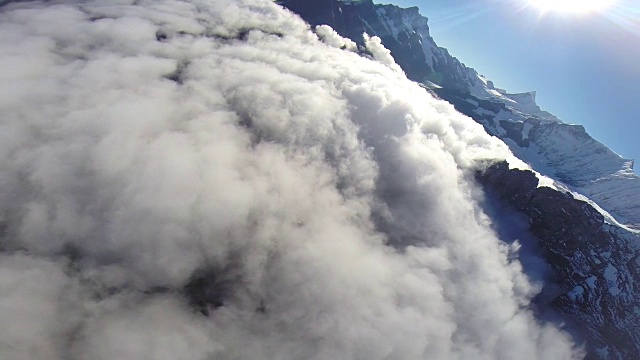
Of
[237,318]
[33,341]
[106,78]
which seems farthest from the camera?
[106,78]

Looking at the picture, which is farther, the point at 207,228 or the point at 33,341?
the point at 207,228

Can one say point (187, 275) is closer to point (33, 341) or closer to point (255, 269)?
point (255, 269)

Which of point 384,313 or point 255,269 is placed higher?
point 255,269

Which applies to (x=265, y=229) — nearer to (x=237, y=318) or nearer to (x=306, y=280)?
(x=306, y=280)

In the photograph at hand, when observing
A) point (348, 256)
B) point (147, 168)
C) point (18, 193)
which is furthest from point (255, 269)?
point (18, 193)

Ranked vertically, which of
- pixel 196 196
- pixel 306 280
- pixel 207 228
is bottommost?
Result: pixel 306 280

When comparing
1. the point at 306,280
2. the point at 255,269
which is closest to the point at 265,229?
the point at 255,269

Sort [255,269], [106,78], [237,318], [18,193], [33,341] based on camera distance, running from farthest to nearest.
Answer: [106,78] → [255,269] → [237,318] → [18,193] → [33,341]

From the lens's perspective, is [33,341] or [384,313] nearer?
[33,341]

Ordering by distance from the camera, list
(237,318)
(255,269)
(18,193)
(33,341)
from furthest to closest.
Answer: (255,269) → (237,318) → (18,193) → (33,341)
